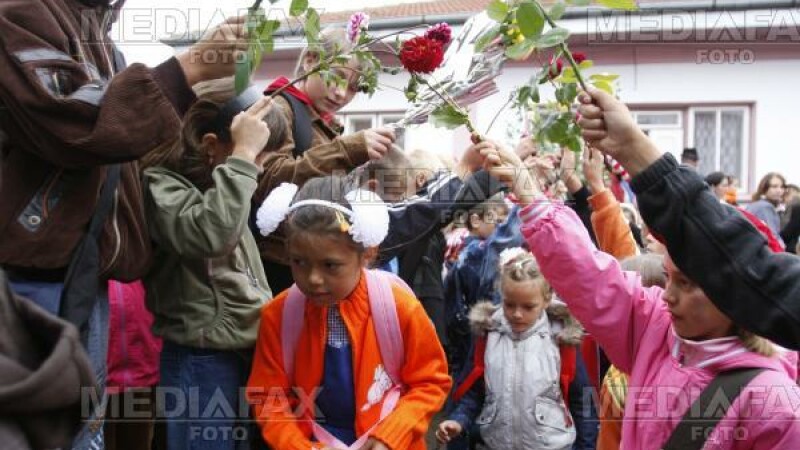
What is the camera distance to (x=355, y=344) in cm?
262

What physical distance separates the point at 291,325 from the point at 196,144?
0.64m

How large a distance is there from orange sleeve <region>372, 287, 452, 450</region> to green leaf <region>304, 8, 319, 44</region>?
0.84 meters

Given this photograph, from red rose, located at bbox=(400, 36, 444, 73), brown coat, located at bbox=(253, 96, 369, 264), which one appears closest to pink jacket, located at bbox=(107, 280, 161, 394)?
brown coat, located at bbox=(253, 96, 369, 264)

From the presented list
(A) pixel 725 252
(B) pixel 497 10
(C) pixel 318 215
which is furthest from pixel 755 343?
(C) pixel 318 215

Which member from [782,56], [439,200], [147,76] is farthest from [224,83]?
[782,56]

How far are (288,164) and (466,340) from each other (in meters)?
2.25

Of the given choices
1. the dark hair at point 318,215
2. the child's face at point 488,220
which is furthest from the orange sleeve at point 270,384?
the child's face at point 488,220

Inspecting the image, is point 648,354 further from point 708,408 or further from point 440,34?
point 440,34

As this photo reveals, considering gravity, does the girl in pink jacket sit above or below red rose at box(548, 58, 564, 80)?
below

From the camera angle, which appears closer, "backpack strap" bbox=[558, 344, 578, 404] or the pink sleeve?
the pink sleeve

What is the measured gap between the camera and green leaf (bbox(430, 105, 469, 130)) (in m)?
2.53

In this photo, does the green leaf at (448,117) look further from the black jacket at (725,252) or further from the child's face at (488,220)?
the child's face at (488,220)

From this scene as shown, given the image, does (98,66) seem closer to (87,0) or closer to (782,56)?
(87,0)

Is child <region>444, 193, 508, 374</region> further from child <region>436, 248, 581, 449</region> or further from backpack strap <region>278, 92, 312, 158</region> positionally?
backpack strap <region>278, 92, 312, 158</region>
